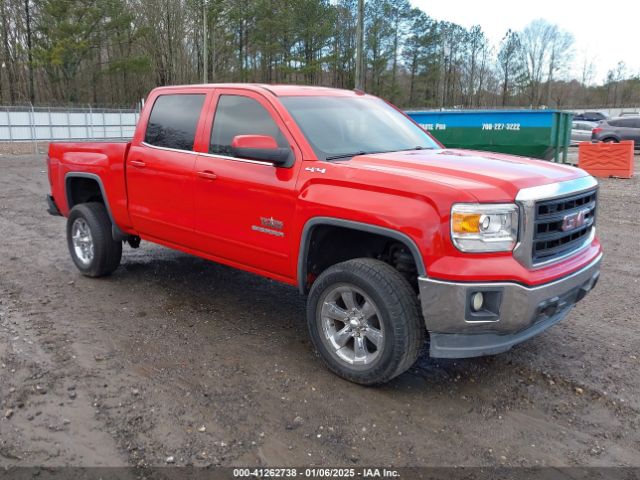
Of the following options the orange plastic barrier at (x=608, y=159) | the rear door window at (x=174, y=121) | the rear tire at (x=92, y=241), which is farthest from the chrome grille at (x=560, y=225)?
the orange plastic barrier at (x=608, y=159)

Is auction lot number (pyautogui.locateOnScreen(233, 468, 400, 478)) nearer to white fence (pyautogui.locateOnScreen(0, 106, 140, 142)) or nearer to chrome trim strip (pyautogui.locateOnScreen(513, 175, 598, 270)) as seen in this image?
chrome trim strip (pyautogui.locateOnScreen(513, 175, 598, 270))

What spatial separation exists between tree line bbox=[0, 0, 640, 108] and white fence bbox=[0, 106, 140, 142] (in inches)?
302

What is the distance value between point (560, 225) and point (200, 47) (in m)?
50.1

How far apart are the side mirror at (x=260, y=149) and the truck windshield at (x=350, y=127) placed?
25 cm

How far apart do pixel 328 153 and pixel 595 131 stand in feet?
84.0

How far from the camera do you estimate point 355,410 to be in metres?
3.52

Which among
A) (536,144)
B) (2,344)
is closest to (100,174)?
(2,344)

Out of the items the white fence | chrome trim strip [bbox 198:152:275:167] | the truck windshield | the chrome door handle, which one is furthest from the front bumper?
the white fence

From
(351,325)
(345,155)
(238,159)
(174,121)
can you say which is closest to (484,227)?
(351,325)

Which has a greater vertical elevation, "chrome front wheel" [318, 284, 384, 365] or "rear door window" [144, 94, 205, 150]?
"rear door window" [144, 94, 205, 150]

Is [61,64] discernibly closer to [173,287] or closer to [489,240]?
[173,287]

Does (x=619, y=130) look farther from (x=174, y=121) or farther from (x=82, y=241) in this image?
(x=82, y=241)

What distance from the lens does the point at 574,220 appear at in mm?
3789

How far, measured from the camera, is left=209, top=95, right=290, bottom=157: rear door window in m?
4.44
